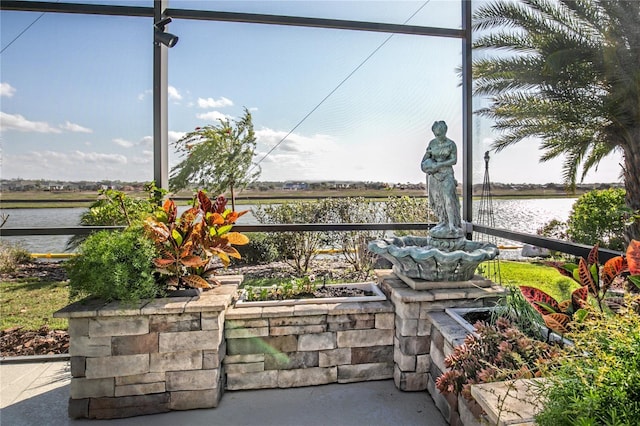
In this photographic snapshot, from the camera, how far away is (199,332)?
2084 mm

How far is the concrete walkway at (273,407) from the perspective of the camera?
6.56 feet

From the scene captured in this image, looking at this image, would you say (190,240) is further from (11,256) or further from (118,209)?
(11,256)

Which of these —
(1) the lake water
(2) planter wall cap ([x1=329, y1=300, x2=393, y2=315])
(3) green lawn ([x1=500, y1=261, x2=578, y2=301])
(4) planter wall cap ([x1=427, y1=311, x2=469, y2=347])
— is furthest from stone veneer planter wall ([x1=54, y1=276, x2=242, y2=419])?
(3) green lawn ([x1=500, y1=261, x2=578, y2=301])

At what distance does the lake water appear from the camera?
278cm

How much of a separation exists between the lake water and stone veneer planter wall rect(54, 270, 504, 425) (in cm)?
88

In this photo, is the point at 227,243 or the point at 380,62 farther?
the point at 380,62

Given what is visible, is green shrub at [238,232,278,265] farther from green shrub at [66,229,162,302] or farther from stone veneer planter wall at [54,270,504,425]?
green shrub at [66,229,162,302]

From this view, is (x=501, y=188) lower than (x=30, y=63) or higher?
lower

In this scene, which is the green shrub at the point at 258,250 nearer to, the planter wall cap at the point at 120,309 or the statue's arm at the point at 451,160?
the planter wall cap at the point at 120,309

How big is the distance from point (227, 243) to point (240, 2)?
2092 mm

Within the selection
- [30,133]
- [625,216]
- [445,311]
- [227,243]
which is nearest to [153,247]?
[227,243]

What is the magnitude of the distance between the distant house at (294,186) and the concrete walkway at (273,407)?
183 centimetres

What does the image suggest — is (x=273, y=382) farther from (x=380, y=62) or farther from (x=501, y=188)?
(x=380, y=62)

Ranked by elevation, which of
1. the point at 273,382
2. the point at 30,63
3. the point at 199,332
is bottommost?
the point at 273,382
